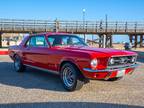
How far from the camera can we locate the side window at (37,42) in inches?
376

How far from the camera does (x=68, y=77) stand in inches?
324

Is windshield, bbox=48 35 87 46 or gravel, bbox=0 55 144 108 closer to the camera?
gravel, bbox=0 55 144 108

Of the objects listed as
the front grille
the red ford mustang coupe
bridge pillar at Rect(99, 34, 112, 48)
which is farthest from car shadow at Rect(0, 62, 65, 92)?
bridge pillar at Rect(99, 34, 112, 48)

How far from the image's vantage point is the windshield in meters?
9.24

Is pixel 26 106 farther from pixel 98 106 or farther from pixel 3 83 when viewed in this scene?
pixel 3 83

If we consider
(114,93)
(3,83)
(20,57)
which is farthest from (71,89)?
(20,57)

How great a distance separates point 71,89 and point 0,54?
13.1 m

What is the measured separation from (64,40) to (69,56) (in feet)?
4.86

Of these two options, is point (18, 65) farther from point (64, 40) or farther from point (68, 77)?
point (68, 77)

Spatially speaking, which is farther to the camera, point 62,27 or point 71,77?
point 62,27

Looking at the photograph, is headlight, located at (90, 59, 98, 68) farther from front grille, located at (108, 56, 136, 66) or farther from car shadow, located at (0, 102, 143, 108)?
car shadow, located at (0, 102, 143, 108)

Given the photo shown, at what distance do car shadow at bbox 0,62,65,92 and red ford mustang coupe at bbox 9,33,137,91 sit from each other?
1.30ft

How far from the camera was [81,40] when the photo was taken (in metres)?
9.84

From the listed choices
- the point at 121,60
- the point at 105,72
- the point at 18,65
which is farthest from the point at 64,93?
the point at 18,65
